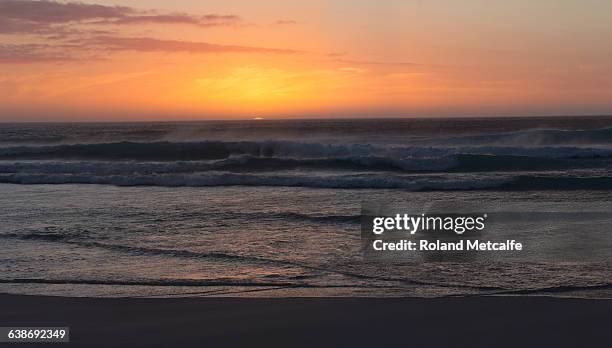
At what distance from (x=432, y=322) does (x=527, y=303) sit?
101cm

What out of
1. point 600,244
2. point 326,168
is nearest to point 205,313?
point 600,244

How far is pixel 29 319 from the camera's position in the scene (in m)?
5.28

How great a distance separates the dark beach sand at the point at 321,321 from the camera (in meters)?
4.64

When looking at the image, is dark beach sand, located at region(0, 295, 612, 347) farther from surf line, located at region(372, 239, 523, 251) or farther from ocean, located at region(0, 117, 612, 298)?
surf line, located at region(372, 239, 523, 251)

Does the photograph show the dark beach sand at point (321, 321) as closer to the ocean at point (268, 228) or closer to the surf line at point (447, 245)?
the ocean at point (268, 228)

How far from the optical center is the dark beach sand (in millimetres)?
4641

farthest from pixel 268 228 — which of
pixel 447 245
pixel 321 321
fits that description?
pixel 321 321

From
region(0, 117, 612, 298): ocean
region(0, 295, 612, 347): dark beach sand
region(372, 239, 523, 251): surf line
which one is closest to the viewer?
region(0, 295, 612, 347): dark beach sand

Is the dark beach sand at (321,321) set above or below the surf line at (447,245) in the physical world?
above

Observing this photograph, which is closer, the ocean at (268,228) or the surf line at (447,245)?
the ocean at (268,228)

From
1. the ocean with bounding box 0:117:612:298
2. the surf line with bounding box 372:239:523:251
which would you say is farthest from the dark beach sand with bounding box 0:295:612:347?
the surf line with bounding box 372:239:523:251

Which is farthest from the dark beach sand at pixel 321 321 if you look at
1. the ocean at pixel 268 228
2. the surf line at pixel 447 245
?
the surf line at pixel 447 245

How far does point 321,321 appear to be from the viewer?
5090mm

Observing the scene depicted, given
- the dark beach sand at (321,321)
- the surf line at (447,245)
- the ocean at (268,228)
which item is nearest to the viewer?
the dark beach sand at (321,321)
